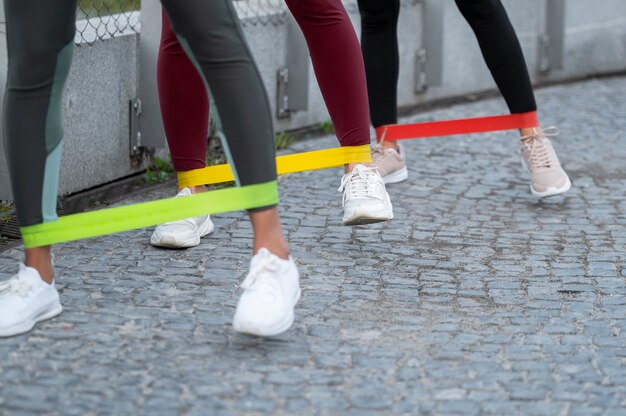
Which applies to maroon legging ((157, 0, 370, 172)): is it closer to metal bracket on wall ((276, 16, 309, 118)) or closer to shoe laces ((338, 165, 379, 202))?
shoe laces ((338, 165, 379, 202))

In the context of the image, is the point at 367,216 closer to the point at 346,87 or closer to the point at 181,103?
the point at 346,87

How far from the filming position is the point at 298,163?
147 inches

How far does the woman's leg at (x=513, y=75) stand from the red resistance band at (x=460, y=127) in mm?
31

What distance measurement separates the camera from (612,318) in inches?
124

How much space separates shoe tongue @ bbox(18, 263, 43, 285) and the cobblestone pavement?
0.12m

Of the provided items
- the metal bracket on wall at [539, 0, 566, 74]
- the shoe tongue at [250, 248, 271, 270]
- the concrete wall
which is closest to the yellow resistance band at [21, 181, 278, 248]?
the shoe tongue at [250, 248, 271, 270]

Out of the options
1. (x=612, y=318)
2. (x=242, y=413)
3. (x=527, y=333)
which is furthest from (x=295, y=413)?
(x=612, y=318)

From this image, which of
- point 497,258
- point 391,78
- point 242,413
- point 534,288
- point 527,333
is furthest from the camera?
point 391,78

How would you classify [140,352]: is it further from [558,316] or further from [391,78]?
[391,78]

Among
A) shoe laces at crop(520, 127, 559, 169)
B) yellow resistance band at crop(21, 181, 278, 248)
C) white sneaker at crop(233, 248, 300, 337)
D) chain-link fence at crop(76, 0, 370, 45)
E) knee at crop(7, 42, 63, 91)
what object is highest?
knee at crop(7, 42, 63, 91)

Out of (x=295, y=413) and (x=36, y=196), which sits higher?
(x=36, y=196)

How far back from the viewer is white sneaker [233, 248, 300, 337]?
8.97 feet

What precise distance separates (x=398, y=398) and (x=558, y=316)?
2.48 feet

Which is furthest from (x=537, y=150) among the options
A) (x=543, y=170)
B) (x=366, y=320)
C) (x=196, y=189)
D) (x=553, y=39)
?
(x=553, y=39)
